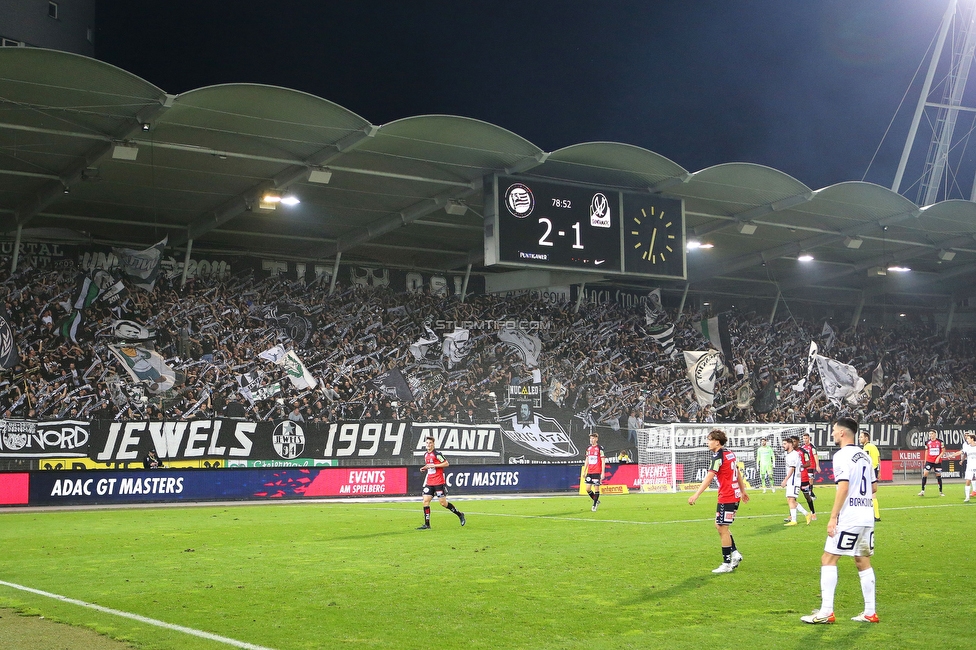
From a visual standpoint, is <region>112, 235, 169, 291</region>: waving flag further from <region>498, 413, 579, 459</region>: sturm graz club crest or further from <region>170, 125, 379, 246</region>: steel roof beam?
<region>498, 413, 579, 459</region>: sturm graz club crest

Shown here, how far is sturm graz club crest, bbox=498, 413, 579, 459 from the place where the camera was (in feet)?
126

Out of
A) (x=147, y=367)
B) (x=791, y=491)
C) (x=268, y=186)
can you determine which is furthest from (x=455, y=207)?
(x=791, y=491)

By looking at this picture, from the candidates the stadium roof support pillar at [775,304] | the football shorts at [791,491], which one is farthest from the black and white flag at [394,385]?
the stadium roof support pillar at [775,304]

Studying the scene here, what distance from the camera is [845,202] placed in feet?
111

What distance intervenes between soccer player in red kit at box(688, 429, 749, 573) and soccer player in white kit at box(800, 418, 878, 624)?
3.56m

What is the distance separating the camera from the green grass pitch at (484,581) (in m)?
8.77

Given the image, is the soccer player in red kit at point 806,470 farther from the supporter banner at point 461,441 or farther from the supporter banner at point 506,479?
the supporter banner at point 461,441

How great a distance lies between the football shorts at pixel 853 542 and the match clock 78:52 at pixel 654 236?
1833 cm

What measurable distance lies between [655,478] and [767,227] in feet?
35.1

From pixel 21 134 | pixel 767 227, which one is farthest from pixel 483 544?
pixel 767 227

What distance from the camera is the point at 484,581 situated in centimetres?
1220

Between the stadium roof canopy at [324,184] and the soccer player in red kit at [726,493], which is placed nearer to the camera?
the soccer player in red kit at [726,493]

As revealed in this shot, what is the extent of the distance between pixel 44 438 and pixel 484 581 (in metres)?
22.2

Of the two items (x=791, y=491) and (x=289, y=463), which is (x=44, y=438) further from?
(x=791, y=491)
